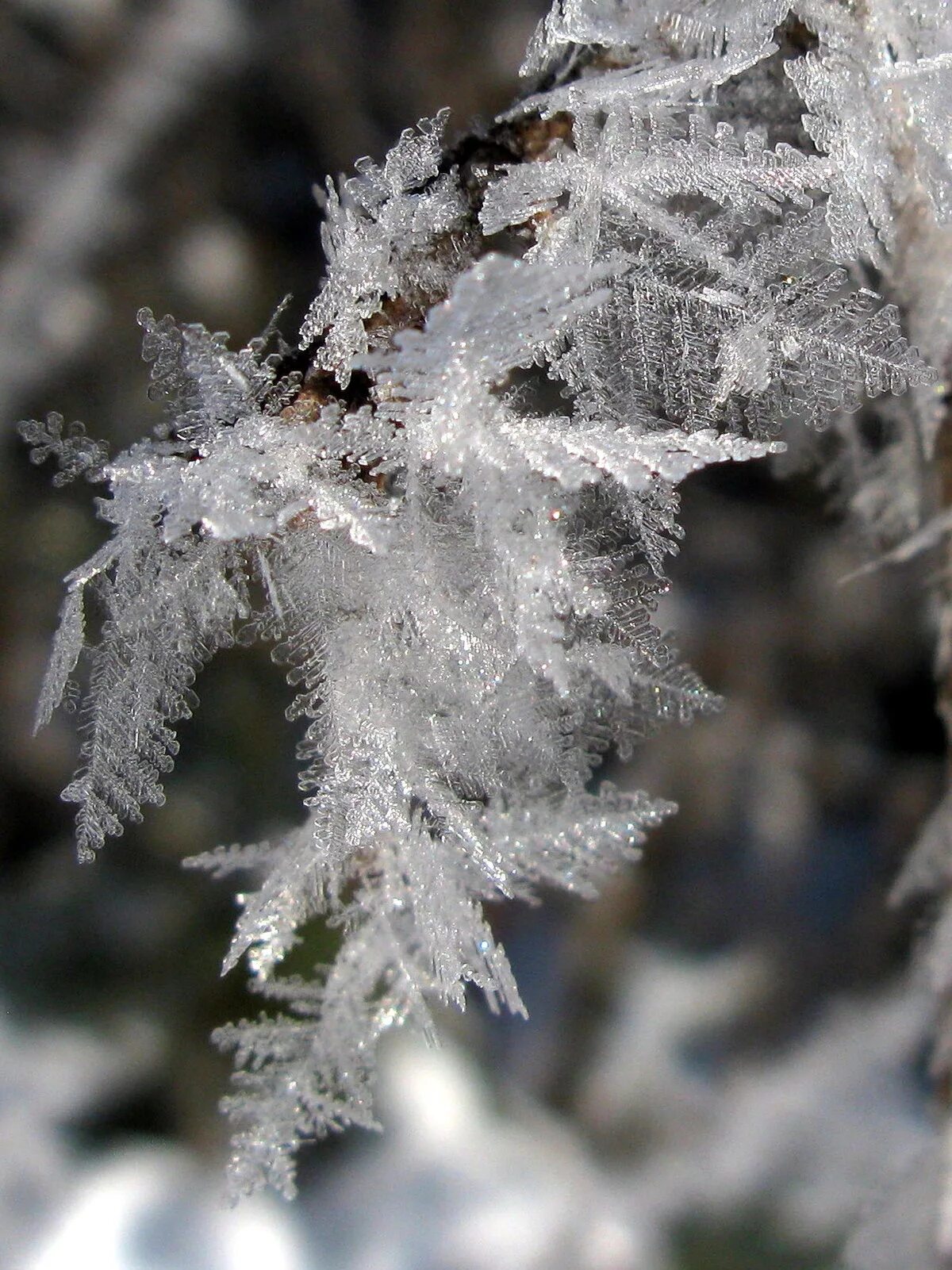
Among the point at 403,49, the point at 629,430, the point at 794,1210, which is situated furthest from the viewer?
the point at 794,1210

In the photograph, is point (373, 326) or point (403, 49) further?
point (403, 49)

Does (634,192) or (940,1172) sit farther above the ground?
(634,192)

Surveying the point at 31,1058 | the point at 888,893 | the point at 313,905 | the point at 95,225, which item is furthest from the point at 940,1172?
the point at 95,225

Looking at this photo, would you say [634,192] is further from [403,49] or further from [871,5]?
[403,49]

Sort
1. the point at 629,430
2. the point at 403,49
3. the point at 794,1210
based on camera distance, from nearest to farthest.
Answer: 1. the point at 629,430
2. the point at 403,49
3. the point at 794,1210

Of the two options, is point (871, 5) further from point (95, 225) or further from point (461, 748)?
point (95, 225)

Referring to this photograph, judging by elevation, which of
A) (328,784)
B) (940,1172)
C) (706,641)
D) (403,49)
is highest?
(403,49)
